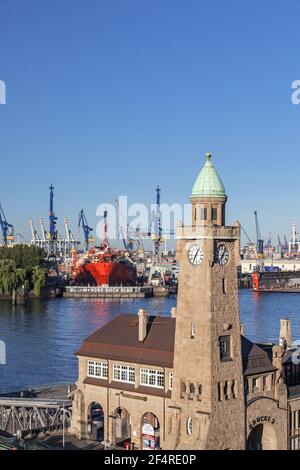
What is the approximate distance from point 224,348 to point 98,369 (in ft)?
23.7

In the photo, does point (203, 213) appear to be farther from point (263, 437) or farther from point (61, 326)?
point (61, 326)

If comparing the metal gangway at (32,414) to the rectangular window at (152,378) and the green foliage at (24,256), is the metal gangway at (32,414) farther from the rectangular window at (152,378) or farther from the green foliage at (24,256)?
the green foliage at (24,256)

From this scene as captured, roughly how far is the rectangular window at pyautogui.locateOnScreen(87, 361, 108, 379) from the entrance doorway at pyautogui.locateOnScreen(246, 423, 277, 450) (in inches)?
277

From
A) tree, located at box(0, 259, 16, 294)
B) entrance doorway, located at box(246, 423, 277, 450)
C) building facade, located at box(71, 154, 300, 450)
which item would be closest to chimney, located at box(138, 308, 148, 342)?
building facade, located at box(71, 154, 300, 450)

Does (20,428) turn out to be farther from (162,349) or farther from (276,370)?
(276,370)

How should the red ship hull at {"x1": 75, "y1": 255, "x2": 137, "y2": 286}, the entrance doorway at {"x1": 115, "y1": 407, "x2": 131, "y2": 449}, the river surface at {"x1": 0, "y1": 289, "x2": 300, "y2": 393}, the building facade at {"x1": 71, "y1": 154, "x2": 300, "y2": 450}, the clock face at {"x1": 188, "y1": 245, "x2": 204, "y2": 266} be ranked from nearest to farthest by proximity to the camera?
1. the building facade at {"x1": 71, "y1": 154, "x2": 300, "y2": 450}
2. the clock face at {"x1": 188, "y1": 245, "x2": 204, "y2": 266}
3. the entrance doorway at {"x1": 115, "y1": 407, "x2": 131, "y2": 449}
4. the river surface at {"x1": 0, "y1": 289, "x2": 300, "y2": 393}
5. the red ship hull at {"x1": 75, "y1": 255, "x2": 137, "y2": 286}

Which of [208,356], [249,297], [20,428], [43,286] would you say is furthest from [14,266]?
[208,356]

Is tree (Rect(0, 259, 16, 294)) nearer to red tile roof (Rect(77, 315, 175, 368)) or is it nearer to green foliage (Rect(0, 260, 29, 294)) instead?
green foliage (Rect(0, 260, 29, 294))

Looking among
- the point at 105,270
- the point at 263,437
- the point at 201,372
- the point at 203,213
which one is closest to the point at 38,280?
the point at 105,270

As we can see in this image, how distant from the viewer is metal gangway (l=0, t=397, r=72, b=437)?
3728 cm

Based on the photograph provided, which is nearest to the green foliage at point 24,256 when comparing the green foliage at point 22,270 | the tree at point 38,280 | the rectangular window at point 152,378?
the green foliage at point 22,270

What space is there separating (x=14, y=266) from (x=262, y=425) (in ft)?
319

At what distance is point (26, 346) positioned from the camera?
217ft

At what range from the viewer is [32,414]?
37.8m
